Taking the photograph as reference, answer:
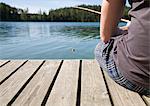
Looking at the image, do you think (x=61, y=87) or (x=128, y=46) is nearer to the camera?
(x=128, y=46)

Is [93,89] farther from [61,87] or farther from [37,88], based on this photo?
[37,88]

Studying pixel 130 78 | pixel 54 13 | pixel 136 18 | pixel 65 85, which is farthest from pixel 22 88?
pixel 54 13

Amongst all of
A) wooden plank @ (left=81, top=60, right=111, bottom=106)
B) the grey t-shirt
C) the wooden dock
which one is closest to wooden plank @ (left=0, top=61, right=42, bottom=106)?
the wooden dock

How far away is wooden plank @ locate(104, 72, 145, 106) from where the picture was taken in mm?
1852

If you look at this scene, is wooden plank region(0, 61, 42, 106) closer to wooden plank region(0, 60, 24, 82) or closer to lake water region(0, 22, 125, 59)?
wooden plank region(0, 60, 24, 82)

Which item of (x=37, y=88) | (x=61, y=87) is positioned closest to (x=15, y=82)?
(x=37, y=88)

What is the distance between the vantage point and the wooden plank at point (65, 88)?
192 centimetres

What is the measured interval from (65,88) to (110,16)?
729 millimetres

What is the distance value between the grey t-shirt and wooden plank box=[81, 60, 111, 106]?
0.26 m

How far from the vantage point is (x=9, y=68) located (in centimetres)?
309

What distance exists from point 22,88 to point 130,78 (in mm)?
920

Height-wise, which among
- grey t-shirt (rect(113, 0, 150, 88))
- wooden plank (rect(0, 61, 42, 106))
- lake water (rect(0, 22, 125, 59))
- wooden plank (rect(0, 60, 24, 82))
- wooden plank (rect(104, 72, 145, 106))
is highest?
grey t-shirt (rect(113, 0, 150, 88))

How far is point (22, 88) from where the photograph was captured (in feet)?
7.39

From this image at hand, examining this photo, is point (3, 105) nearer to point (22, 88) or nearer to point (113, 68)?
point (22, 88)
